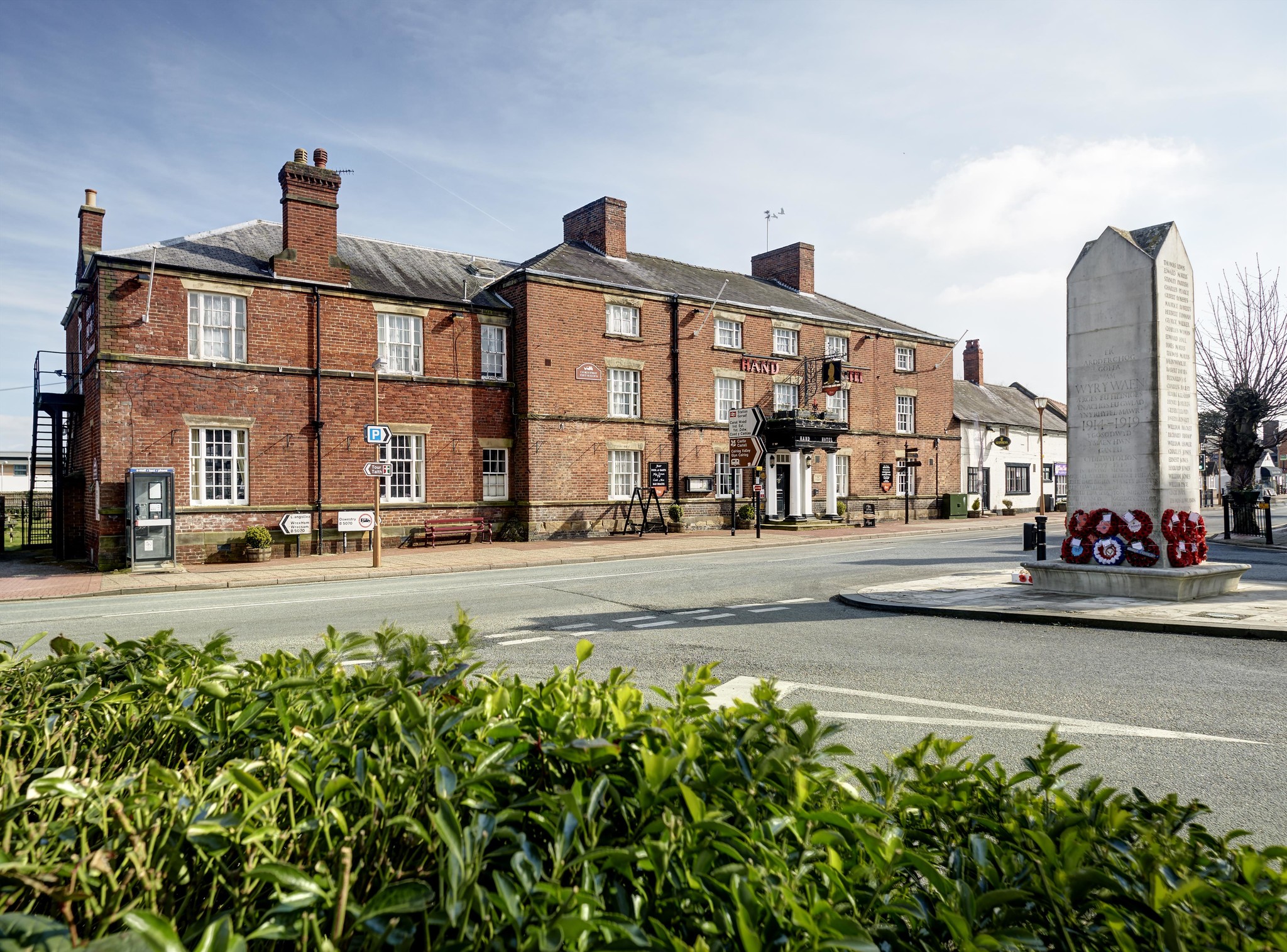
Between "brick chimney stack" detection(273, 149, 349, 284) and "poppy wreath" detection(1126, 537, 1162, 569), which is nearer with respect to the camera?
"poppy wreath" detection(1126, 537, 1162, 569)

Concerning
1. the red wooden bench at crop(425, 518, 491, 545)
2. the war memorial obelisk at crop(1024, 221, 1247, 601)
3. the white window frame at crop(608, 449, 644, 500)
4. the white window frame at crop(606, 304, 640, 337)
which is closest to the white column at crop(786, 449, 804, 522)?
the white window frame at crop(608, 449, 644, 500)

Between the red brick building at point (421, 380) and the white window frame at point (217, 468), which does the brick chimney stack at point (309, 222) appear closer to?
the red brick building at point (421, 380)

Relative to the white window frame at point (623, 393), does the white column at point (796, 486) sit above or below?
below

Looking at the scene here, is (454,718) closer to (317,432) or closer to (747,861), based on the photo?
(747,861)

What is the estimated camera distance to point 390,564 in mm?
19281

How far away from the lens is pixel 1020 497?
48.1 metres

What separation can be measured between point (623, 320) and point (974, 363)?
107ft

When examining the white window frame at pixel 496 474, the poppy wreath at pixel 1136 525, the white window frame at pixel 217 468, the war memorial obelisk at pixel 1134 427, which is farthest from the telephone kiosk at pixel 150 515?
the poppy wreath at pixel 1136 525

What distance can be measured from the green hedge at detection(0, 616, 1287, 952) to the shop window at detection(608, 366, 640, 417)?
2751 centimetres

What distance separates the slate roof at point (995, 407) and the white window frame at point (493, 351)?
90.2 ft

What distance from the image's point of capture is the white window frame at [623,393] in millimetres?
29516

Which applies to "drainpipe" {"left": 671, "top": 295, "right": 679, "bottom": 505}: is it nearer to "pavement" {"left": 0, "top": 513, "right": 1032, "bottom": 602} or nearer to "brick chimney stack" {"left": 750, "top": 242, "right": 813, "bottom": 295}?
"pavement" {"left": 0, "top": 513, "right": 1032, "bottom": 602}

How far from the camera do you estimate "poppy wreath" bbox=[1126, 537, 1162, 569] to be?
11188 millimetres

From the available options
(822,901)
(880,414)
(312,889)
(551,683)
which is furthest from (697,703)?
(880,414)
